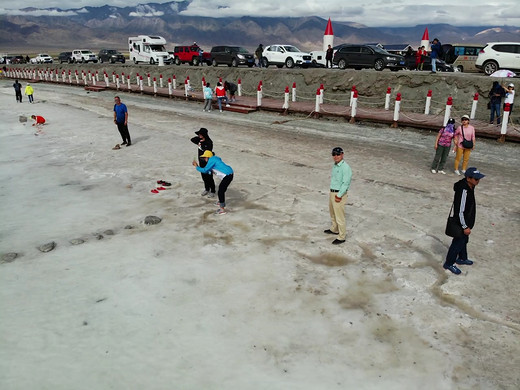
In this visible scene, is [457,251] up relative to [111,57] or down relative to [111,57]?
down

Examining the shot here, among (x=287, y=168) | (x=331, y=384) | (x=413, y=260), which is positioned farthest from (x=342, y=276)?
(x=287, y=168)

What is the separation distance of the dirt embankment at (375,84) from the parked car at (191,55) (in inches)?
148

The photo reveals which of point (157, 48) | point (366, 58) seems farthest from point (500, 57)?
point (157, 48)

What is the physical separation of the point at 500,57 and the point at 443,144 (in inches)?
552

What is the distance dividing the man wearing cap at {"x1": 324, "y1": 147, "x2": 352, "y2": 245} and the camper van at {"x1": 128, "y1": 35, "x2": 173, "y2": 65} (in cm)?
3695

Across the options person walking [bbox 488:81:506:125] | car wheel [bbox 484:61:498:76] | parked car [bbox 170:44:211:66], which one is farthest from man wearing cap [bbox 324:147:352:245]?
parked car [bbox 170:44:211:66]

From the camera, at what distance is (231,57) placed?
31.2m

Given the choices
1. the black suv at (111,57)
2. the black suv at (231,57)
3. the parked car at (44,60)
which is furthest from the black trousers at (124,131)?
the parked car at (44,60)

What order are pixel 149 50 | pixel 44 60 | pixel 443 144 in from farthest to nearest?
pixel 44 60 → pixel 149 50 → pixel 443 144

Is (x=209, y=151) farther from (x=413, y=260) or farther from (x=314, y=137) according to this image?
(x=314, y=137)

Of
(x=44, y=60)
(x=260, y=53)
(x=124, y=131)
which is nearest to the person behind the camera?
(x=124, y=131)

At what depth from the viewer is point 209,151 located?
859 cm

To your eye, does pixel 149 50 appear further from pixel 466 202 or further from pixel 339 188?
pixel 466 202

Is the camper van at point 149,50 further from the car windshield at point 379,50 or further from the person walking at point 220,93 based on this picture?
the car windshield at point 379,50
